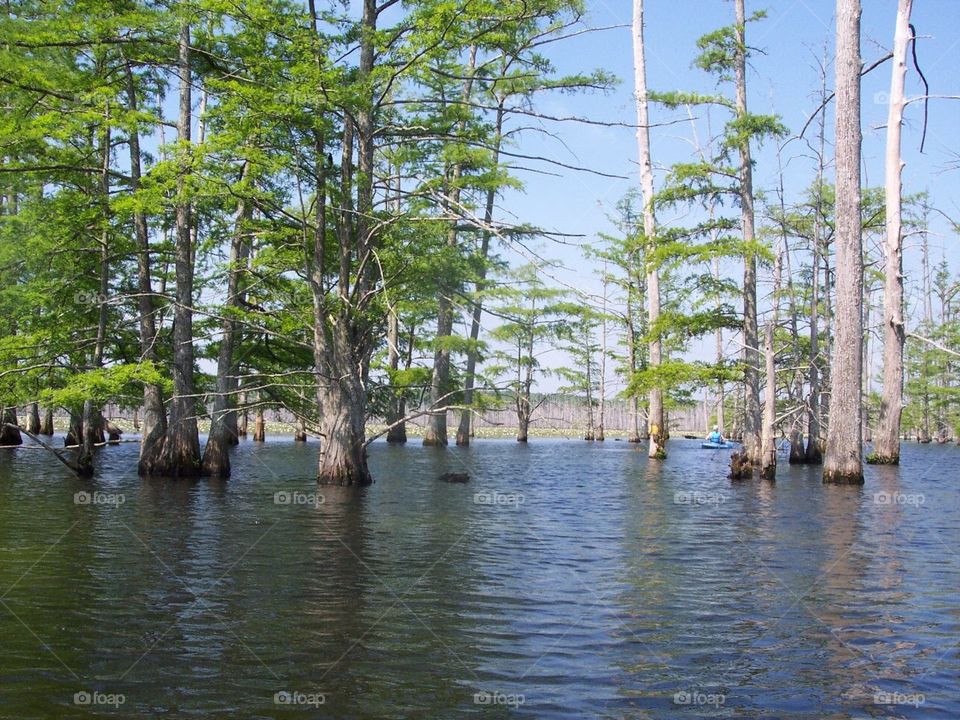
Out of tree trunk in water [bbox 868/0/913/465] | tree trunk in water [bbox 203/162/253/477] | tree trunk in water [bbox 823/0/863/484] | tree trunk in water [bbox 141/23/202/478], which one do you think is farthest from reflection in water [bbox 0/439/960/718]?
tree trunk in water [bbox 868/0/913/465]

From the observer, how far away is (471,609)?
810cm

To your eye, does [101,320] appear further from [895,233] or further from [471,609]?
[895,233]

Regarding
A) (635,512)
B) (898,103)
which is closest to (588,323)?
(898,103)

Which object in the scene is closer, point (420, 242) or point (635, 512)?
point (635, 512)

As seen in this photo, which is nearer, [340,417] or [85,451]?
[340,417]

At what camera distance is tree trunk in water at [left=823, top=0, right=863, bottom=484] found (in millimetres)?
21141

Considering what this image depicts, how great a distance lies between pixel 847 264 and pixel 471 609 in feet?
55.8

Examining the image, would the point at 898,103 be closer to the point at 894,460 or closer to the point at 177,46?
the point at 894,460

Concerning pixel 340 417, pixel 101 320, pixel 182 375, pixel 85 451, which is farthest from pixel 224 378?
pixel 340 417

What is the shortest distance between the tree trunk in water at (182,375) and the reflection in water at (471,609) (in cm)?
433

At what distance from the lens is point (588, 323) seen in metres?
62.0

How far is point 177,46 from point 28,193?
832 cm

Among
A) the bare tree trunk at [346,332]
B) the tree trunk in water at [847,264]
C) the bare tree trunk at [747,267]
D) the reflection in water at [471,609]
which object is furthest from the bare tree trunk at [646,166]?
the reflection in water at [471,609]

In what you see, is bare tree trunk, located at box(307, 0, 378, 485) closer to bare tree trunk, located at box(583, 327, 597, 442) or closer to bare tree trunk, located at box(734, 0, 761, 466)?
bare tree trunk, located at box(734, 0, 761, 466)
